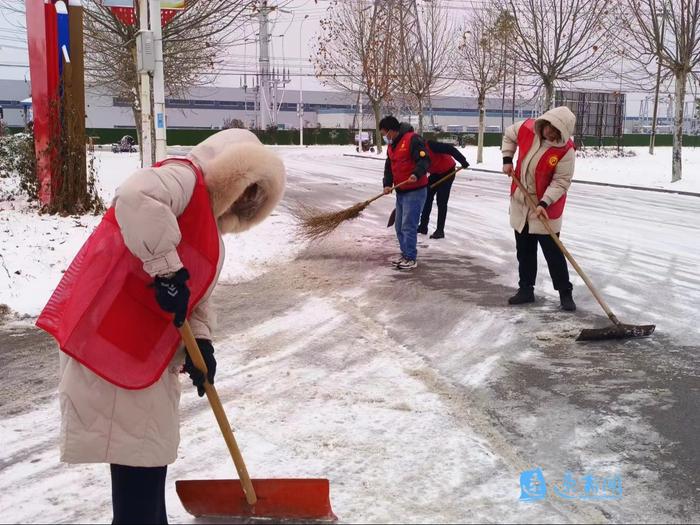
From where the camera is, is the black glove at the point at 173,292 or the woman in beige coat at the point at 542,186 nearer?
the black glove at the point at 173,292

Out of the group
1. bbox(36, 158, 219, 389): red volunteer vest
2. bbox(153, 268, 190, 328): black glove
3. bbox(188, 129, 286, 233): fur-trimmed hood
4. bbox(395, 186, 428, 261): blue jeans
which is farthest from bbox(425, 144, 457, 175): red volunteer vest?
bbox(153, 268, 190, 328): black glove

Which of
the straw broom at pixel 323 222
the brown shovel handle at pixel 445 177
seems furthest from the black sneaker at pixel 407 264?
the brown shovel handle at pixel 445 177

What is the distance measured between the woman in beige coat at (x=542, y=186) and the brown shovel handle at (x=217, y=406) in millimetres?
3832

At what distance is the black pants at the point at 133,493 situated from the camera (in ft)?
7.34

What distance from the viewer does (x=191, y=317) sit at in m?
2.43

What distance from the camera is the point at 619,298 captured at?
6441 millimetres

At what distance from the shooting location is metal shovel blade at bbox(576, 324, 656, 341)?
17.1 ft

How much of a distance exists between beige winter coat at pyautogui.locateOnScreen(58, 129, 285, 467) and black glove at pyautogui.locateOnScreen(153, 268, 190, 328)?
32 mm

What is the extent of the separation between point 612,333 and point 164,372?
3.94m

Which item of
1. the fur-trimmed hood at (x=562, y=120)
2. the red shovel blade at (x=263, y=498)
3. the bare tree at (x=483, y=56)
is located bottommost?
the red shovel blade at (x=263, y=498)

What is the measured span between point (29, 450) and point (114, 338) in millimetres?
1699

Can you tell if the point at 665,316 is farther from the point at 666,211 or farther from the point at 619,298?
the point at 666,211

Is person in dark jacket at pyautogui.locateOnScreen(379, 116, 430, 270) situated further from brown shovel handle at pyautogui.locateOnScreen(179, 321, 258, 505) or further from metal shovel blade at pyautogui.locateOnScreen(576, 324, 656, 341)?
brown shovel handle at pyautogui.locateOnScreen(179, 321, 258, 505)
